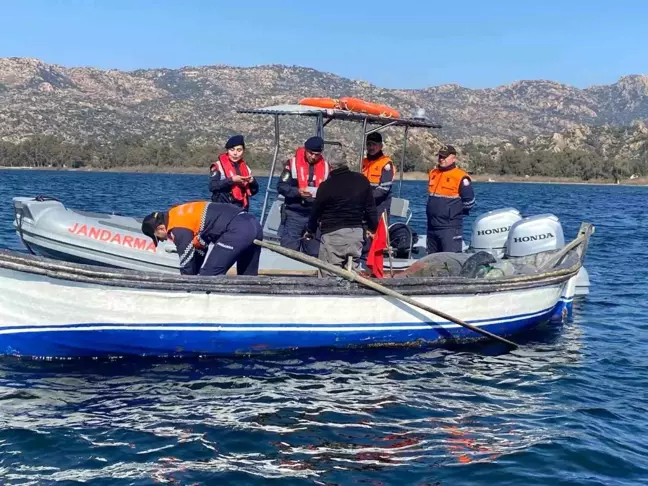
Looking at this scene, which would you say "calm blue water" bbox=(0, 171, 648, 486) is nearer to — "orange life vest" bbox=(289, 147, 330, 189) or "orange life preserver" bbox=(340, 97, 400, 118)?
"orange life vest" bbox=(289, 147, 330, 189)

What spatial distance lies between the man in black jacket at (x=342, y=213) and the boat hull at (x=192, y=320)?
563 mm

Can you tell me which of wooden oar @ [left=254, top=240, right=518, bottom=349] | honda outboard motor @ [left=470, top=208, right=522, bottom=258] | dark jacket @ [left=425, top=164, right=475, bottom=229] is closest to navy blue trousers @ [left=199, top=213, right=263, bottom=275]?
wooden oar @ [left=254, top=240, right=518, bottom=349]

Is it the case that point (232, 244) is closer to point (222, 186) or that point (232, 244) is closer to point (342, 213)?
point (342, 213)

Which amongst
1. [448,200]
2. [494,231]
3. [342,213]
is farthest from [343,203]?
[494,231]

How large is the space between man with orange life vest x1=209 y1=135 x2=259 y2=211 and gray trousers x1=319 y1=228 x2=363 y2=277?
1.66 m

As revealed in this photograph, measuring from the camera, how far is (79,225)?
36.1 feet

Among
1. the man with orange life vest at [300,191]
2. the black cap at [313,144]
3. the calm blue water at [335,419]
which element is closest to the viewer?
the calm blue water at [335,419]

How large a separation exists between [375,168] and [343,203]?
6.51 feet

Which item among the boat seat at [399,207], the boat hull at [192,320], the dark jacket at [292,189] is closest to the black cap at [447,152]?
the boat seat at [399,207]

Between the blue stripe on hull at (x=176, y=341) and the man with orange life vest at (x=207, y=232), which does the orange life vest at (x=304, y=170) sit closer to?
the man with orange life vest at (x=207, y=232)

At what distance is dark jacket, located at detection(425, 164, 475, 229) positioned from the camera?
35.6ft

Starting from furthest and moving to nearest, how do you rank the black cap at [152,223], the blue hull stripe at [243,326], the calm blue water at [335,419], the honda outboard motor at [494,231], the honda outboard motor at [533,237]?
the honda outboard motor at [494,231] → the honda outboard motor at [533,237] → the blue hull stripe at [243,326] → the black cap at [152,223] → the calm blue water at [335,419]

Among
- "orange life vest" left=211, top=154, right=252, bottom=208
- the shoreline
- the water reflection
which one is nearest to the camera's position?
the water reflection

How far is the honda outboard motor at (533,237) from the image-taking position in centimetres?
1138
